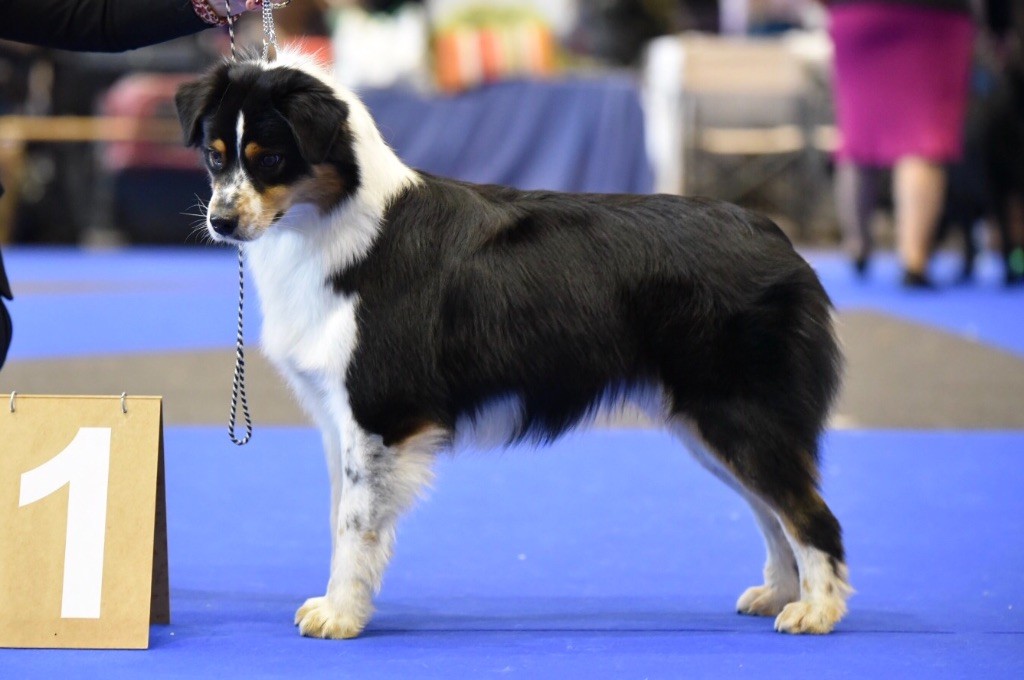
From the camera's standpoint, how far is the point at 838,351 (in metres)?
2.90

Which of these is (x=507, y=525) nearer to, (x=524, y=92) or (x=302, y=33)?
(x=524, y=92)

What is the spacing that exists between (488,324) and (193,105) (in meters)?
0.79

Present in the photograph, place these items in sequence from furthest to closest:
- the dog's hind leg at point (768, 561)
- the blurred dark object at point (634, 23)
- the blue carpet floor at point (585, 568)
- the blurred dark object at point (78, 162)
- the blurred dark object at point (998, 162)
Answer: the blurred dark object at point (634, 23), the blurred dark object at point (78, 162), the blurred dark object at point (998, 162), the dog's hind leg at point (768, 561), the blue carpet floor at point (585, 568)

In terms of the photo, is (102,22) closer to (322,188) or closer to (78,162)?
(322,188)

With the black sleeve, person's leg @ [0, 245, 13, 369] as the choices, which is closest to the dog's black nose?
the black sleeve

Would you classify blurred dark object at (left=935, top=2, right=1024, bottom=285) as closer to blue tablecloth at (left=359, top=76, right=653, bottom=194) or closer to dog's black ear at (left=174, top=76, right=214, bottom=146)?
blue tablecloth at (left=359, top=76, right=653, bottom=194)

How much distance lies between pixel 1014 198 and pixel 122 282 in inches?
264

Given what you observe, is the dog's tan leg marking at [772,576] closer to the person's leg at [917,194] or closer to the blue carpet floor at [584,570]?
the blue carpet floor at [584,570]

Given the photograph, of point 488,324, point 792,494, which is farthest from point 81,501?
point 792,494

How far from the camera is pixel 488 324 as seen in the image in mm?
2787

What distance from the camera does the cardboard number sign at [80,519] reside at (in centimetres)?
261

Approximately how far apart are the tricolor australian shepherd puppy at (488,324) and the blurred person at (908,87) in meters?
5.78

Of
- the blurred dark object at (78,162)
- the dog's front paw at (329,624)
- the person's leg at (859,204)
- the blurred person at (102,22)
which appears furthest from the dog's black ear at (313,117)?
the blurred dark object at (78,162)

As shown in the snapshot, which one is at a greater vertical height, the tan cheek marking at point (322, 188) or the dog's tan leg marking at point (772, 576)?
the tan cheek marking at point (322, 188)
